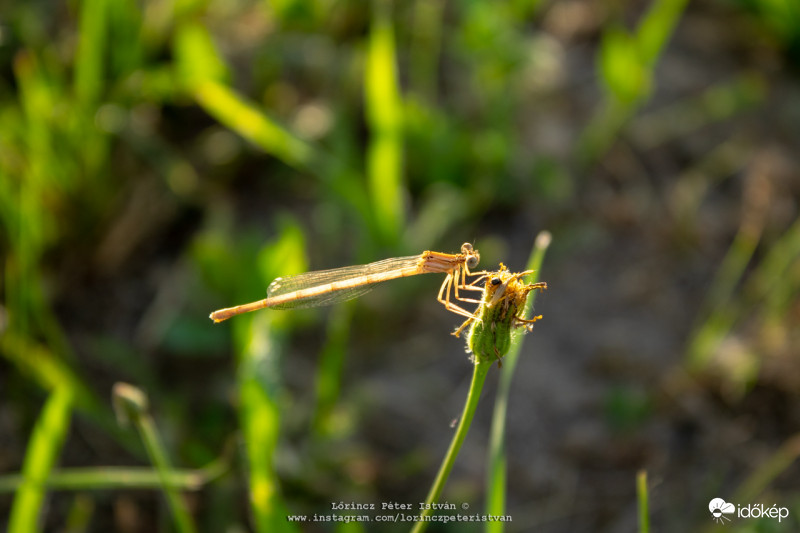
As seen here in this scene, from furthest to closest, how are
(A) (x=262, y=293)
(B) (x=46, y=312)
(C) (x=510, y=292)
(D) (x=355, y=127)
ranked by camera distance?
(D) (x=355, y=127), (B) (x=46, y=312), (A) (x=262, y=293), (C) (x=510, y=292)

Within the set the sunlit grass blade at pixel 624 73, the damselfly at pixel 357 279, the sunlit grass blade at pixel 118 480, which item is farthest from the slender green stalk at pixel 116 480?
the sunlit grass blade at pixel 624 73

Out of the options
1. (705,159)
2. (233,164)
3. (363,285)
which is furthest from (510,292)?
(705,159)

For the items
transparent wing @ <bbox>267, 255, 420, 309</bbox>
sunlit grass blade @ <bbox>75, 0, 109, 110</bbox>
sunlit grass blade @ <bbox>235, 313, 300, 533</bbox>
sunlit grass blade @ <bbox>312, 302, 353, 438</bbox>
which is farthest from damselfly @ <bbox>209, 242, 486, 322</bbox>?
sunlit grass blade @ <bbox>75, 0, 109, 110</bbox>

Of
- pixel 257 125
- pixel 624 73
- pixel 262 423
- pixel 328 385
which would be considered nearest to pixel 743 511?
pixel 328 385

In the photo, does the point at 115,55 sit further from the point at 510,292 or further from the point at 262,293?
the point at 510,292

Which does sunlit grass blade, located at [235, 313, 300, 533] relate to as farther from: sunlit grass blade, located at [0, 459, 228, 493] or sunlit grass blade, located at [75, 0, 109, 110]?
sunlit grass blade, located at [75, 0, 109, 110]

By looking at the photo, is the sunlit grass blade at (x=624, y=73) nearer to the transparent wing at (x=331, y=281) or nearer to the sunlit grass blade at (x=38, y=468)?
the transparent wing at (x=331, y=281)

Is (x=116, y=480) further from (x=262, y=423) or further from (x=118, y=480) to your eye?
(x=262, y=423)
